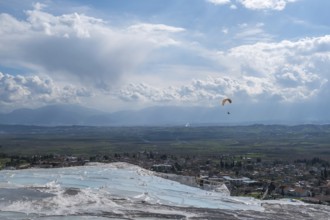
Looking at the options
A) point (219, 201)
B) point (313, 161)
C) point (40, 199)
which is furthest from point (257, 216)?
point (313, 161)

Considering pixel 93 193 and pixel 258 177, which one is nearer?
pixel 93 193

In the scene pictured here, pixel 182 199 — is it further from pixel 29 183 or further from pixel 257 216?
pixel 29 183

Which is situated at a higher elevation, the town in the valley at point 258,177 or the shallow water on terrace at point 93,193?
the shallow water on terrace at point 93,193

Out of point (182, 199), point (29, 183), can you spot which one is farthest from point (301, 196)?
point (29, 183)

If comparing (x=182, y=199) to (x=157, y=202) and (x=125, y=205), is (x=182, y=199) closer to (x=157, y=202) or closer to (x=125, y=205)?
(x=157, y=202)

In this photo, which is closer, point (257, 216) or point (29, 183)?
point (257, 216)

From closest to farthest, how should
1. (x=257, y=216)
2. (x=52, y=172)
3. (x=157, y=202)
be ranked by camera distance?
(x=257, y=216) → (x=157, y=202) → (x=52, y=172)

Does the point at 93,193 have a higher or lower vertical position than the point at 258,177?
higher

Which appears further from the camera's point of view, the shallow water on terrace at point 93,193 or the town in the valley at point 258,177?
the town in the valley at point 258,177

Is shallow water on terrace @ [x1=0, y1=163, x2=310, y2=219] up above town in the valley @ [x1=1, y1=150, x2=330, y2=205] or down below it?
above

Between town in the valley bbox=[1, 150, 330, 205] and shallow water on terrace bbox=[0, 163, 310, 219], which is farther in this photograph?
town in the valley bbox=[1, 150, 330, 205]

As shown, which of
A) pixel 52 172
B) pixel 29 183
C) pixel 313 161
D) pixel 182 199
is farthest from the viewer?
pixel 313 161
